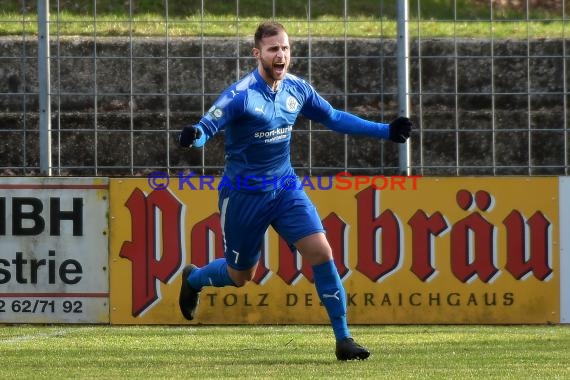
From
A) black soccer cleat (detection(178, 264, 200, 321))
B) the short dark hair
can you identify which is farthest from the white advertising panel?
the short dark hair

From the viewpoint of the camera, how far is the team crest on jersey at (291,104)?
27.7 ft

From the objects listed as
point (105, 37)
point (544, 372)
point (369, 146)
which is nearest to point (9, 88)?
point (105, 37)

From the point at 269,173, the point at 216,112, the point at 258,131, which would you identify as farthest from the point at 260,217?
the point at 216,112

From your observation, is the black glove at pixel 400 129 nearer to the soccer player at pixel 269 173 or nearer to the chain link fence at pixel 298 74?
the soccer player at pixel 269 173

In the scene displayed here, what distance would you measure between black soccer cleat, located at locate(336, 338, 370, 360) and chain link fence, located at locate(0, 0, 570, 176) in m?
3.32

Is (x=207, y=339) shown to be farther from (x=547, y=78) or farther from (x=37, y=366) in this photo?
(x=547, y=78)

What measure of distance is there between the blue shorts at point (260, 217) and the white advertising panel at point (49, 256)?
2.69 m

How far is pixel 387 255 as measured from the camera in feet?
35.8

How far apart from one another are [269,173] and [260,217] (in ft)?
0.90

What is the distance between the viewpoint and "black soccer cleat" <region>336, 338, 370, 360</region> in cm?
794

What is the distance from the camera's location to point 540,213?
10.9m

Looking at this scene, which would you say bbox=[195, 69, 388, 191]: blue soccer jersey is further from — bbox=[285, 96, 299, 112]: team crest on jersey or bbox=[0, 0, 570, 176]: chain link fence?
bbox=[0, 0, 570, 176]: chain link fence

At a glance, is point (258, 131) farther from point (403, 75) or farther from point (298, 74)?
point (298, 74)

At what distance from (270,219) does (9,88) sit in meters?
6.93
